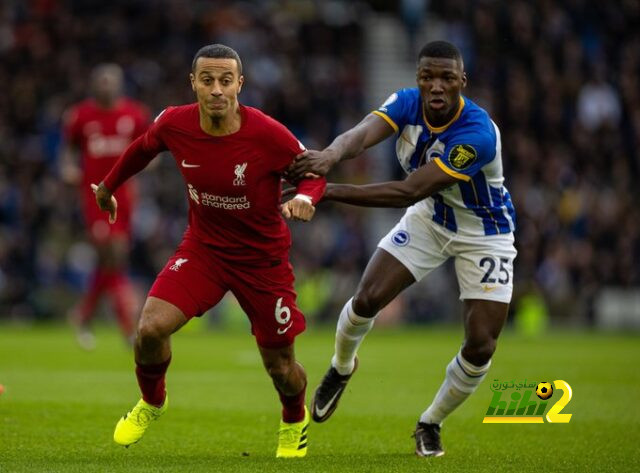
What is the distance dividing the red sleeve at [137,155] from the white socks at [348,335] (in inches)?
69.8

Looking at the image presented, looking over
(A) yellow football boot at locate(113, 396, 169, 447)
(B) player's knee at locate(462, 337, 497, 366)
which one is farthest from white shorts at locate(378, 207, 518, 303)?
(A) yellow football boot at locate(113, 396, 169, 447)

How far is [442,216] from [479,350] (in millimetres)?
999

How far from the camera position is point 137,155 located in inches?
296

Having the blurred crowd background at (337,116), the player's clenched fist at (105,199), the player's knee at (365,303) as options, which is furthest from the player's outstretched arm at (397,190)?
the blurred crowd background at (337,116)

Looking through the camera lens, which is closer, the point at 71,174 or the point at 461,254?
the point at 461,254

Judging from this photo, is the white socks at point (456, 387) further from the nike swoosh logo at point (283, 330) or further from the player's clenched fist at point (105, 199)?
the player's clenched fist at point (105, 199)

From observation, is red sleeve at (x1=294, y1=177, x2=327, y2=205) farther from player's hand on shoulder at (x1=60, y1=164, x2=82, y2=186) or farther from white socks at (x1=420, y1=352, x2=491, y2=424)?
player's hand on shoulder at (x1=60, y1=164, x2=82, y2=186)

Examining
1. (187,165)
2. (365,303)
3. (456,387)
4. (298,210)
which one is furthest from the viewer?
(365,303)

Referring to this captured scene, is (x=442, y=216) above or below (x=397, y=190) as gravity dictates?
below

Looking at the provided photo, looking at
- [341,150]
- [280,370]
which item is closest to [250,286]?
[280,370]

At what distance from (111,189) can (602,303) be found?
60.7ft

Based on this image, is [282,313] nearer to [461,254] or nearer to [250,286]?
[250,286]

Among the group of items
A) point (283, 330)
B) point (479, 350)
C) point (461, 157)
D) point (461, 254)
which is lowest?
point (479, 350)

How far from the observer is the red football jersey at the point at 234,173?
7.23 meters
